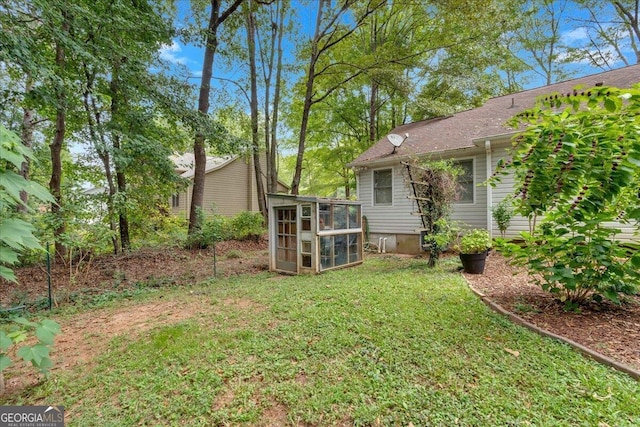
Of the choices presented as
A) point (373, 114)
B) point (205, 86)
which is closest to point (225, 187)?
point (205, 86)

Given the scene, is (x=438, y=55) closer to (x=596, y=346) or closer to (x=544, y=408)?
(x=596, y=346)

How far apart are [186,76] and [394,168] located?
706 centimetres

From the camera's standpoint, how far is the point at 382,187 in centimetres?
948

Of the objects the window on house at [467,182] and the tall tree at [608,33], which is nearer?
the window on house at [467,182]

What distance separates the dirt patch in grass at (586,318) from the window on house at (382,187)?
5.26m

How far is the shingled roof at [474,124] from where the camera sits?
762 centimetres

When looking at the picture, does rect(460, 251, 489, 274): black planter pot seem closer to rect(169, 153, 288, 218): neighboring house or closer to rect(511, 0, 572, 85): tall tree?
rect(169, 153, 288, 218): neighboring house

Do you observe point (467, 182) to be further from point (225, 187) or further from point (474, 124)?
point (225, 187)

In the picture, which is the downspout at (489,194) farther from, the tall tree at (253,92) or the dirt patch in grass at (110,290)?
the tall tree at (253,92)

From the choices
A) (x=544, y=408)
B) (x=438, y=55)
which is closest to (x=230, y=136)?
(x=544, y=408)

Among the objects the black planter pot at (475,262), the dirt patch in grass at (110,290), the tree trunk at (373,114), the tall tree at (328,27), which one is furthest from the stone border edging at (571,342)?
the tree trunk at (373,114)

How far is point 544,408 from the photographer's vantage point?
1.86m

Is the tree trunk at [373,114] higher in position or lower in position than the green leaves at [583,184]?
higher

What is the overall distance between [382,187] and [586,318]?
6.82 meters
